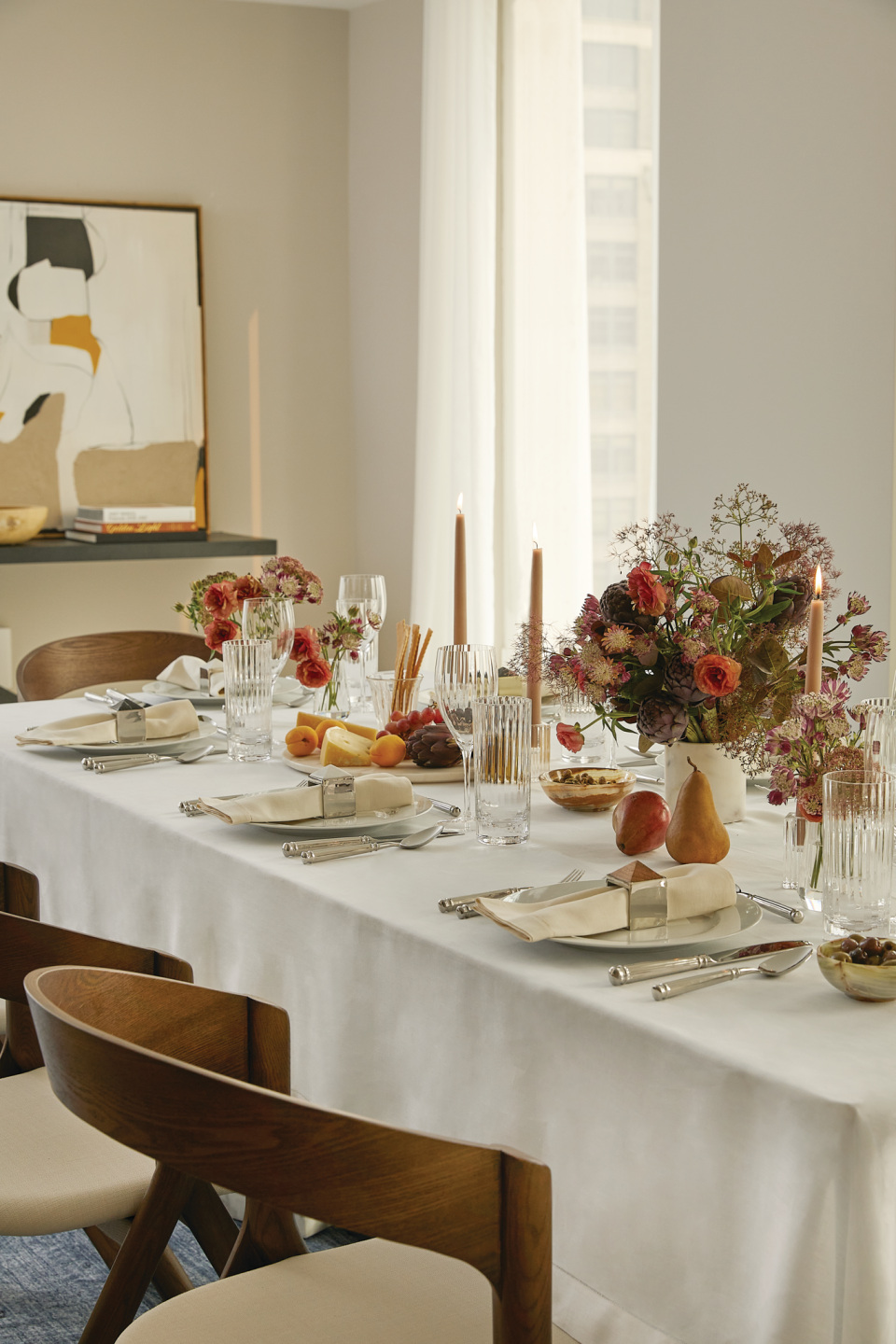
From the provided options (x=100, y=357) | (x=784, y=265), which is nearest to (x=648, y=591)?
(x=784, y=265)

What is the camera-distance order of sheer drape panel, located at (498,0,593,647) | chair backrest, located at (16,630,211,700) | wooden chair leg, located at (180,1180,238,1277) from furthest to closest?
1. sheer drape panel, located at (498,0,593,647)
2. chair backrest, located at (16,630,211,700)
3. wooden chair leg, located at (180,1180,238,1277)

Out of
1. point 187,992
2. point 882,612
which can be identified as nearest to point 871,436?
point 882,612

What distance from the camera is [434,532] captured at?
443cm

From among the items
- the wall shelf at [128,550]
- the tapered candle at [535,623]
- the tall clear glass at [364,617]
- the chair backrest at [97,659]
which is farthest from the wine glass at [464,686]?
the wall shelf at [128,550]

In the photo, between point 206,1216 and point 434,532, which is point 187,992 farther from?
point 434,532

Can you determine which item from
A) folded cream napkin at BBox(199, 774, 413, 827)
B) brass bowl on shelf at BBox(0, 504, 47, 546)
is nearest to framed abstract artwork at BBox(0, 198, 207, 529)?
brass bowl on shelf at BBox(0, 504, 47, 546)

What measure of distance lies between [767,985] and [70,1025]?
573mm

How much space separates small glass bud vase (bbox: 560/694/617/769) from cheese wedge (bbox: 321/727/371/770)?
29 cm

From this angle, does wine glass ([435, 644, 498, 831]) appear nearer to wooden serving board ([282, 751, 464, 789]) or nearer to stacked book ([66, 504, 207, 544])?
wooden serving board ([282, 751, 464, 789])

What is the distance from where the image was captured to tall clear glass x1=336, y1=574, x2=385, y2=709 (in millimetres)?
2566

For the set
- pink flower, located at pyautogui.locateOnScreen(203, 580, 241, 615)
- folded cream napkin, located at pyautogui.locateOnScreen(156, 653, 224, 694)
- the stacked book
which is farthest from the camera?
the stacked book

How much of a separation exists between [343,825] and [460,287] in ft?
9.13

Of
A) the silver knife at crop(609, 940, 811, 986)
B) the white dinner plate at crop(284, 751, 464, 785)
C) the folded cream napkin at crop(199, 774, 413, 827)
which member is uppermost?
the folded cream napkin at crop(199, 774, 413, 827)

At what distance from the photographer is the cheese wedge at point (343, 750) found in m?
2.06
